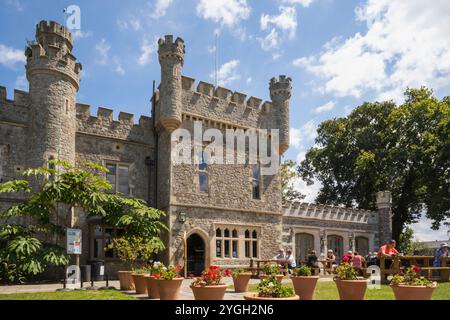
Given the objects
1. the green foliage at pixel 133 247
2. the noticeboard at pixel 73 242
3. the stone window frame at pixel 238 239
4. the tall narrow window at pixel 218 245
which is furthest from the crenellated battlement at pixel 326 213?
the noticeboard at pixel 73 242

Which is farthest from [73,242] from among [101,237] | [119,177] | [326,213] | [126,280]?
[326,213]

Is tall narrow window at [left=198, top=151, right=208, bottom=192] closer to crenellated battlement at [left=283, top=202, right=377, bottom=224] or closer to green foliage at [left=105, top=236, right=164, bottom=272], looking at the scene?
green foliage at [left=105, top=236, right=164, bottom=272]

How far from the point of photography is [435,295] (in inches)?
413

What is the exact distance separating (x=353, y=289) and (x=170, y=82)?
39.6ft

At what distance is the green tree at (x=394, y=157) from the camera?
28453 millimetres

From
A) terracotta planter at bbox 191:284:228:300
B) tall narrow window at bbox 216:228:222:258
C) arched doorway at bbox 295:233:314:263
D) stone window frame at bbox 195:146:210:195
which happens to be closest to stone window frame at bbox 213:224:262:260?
tall narrow window at bbox 216:228:222:258

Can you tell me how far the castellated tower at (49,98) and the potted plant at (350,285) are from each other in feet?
36.4

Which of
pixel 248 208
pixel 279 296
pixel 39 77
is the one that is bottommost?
pixel 279 296

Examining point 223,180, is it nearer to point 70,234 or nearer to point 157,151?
point 157,151

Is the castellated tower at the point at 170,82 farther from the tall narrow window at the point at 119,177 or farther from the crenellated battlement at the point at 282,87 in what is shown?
the crenellated battlement at the point at 282,87

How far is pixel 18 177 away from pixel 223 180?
26.9 ft

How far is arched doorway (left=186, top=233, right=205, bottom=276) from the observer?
61.7ft

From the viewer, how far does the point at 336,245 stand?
24578 mm
